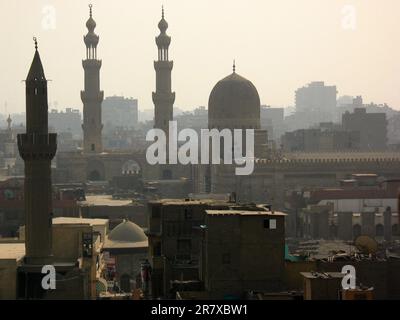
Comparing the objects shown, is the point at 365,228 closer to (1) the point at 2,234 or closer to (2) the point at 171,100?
(1) the point at 2,234

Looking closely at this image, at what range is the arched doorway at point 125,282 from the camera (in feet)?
101

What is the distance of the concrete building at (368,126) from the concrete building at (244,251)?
66.0 metres

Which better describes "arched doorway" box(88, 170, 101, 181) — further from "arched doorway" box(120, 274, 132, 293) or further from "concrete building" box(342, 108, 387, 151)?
"arched doorway" box(120, 274, 132, 293)

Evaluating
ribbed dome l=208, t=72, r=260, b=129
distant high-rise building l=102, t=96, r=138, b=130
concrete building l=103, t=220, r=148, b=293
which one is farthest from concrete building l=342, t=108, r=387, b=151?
distant high-rise building l=102, t=96, r=138, b=130

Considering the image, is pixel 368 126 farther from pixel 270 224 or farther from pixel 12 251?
pixel 270 224

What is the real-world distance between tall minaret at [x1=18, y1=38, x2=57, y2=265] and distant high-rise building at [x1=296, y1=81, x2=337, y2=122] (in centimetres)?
12683

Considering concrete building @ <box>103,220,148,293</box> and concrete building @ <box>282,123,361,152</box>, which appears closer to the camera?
concrete building @ <box>103,220,148,293</box>

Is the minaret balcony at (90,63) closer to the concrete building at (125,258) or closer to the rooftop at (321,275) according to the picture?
the concrete building at (125,258)

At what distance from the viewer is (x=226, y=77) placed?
51.1 m

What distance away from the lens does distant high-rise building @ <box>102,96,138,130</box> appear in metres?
187

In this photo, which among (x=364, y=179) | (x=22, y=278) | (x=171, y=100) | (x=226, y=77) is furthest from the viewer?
(x=171, y=100)

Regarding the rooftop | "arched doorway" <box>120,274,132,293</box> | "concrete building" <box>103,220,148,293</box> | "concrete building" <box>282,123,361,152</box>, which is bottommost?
"arched doorway" <box>120,274,132,293</box>
